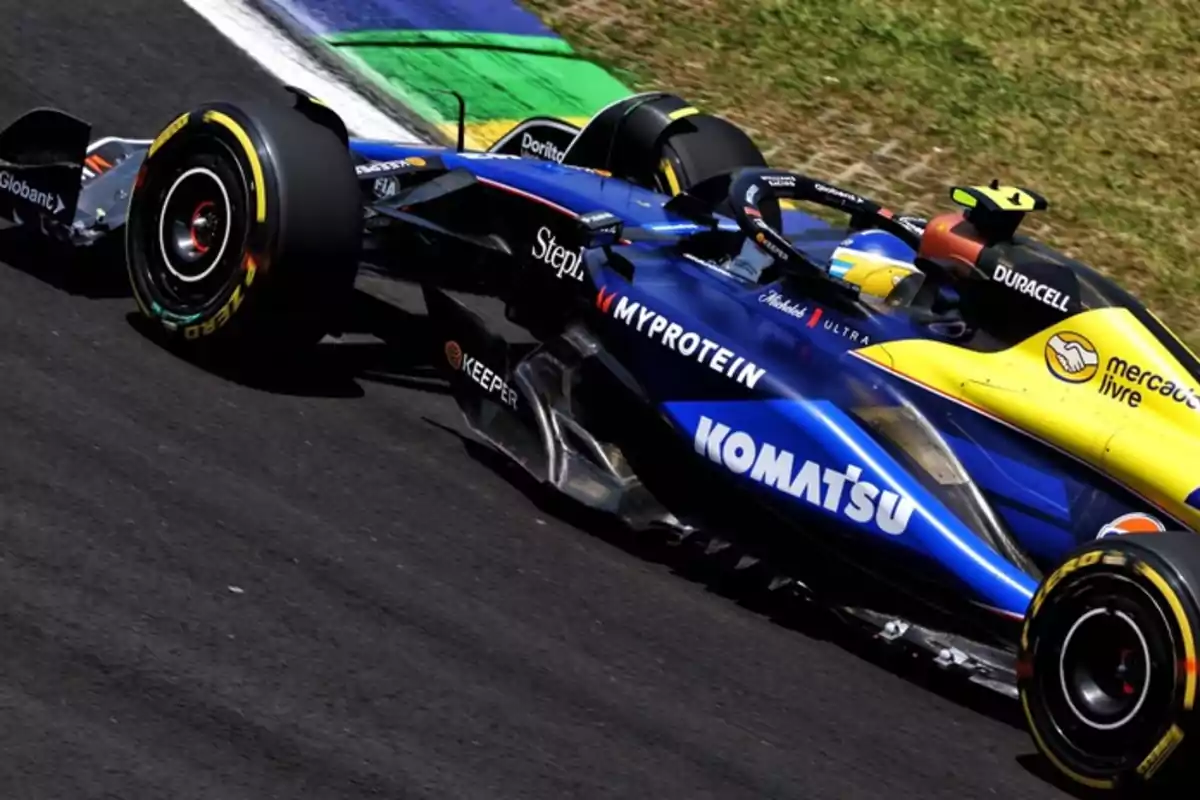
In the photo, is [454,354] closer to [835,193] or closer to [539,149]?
[835,193]

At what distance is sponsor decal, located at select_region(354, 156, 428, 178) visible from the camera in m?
7.14

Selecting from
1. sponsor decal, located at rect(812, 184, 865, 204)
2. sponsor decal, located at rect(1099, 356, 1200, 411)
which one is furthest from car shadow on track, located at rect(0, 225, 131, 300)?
sponsor decal, located at rect(1099, 356, 1200, 411)

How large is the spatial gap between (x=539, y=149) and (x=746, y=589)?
3.10m

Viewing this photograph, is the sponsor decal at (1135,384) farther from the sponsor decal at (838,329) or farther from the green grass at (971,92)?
the green grass at (971,92)

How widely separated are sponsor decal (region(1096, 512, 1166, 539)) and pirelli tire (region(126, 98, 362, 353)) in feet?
8.64

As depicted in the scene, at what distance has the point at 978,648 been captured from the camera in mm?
5340

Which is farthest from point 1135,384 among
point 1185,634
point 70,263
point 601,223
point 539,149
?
Result: point 70,263

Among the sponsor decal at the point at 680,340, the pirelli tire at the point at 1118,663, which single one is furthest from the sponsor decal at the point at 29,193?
the pirelli tire at the point at 1118,663

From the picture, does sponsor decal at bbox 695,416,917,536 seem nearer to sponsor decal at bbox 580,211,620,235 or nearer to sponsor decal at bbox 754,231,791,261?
sponsor decal at bbox 754,231,791,261

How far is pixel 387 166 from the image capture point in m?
7.18

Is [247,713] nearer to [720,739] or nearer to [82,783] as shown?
[82,783]

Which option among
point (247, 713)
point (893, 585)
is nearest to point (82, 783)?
point (247, 713)

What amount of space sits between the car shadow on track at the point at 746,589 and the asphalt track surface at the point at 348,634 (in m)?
0.04

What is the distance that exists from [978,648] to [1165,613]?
2.38 ft
